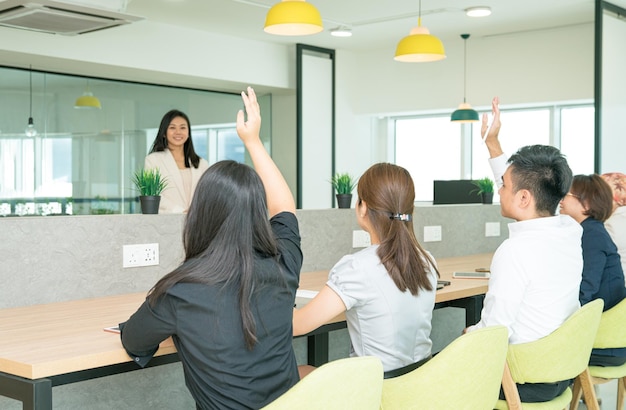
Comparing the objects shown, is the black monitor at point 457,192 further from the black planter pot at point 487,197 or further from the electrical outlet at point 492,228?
the electrical outlet at point 492,228

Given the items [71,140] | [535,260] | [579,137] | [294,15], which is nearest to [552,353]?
[535,260]

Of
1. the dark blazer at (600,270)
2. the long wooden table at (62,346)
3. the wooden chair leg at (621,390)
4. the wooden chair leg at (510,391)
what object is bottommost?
the wooden chair leg at (621,390)

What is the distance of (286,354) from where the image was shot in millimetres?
1781

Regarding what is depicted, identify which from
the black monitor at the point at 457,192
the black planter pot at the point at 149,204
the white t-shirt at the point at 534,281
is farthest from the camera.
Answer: the black monitor at the point at 457,192

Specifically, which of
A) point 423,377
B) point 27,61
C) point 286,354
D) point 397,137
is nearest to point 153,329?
point 286,354

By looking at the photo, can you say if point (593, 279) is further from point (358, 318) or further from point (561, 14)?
point (561, 14)

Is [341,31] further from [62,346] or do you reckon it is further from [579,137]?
[62,346]

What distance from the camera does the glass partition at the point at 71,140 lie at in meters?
7.10

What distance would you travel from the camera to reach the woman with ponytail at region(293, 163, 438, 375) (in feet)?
7.06

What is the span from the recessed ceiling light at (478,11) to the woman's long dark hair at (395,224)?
5152 millimetres

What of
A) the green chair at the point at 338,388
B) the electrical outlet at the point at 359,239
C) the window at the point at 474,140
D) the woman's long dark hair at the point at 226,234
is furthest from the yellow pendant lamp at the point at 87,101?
the green chair at the point at 338,388

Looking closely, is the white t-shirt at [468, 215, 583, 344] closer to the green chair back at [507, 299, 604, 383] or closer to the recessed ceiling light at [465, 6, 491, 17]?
the green chair back at [507, 299, 604, 383]

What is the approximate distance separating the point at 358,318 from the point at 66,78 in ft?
19.7

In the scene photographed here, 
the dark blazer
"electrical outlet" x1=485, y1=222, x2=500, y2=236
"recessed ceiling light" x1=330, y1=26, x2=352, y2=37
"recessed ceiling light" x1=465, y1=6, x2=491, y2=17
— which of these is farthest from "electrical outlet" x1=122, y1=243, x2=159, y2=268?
"recessed ceiling light" x1=330, y1=26, x2=352, y2=37
